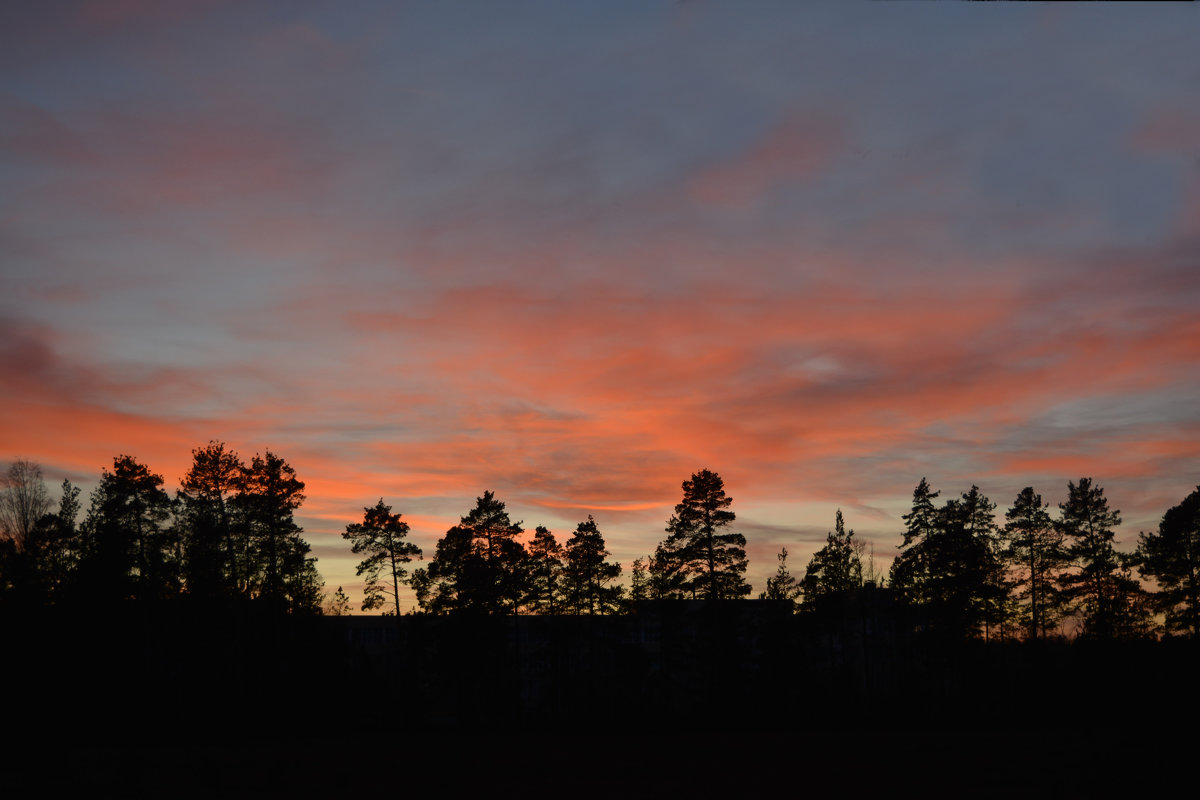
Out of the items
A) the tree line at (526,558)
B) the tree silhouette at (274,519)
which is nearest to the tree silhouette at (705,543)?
the tree line at (526,558)

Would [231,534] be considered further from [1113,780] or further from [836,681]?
[1113,780]

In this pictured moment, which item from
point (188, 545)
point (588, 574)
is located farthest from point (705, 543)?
point (188, 545)

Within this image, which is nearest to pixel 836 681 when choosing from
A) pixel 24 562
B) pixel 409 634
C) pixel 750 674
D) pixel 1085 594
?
pixel 750 674

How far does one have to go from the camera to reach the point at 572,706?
238 feet

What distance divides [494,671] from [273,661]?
17094 mm

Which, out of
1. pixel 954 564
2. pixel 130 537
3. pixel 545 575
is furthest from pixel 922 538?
pixel 130 537

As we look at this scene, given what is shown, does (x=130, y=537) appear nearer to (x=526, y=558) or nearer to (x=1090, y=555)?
(x=526, y=558)

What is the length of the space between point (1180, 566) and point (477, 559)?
52.6 metres

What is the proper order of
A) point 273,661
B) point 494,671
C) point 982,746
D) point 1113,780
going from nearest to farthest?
point 1113,780 < point 982,746 < point 273,661 < point 494,671

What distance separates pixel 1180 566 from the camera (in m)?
70.9

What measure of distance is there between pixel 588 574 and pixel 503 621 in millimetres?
7916

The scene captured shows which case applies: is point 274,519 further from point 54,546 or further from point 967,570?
point 967,570

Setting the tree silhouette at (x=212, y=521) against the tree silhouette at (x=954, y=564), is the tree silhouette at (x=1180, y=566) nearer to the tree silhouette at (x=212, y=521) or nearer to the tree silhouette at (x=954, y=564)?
the tree silhouette at (x=954, y=564)

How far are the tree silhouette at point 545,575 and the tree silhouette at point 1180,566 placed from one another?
45316 millimetres
